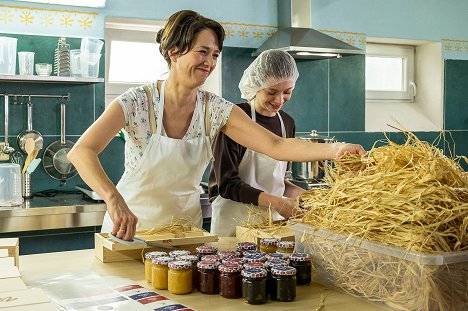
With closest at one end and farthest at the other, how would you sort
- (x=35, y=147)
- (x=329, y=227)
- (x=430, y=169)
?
(x=430, y=169), (x=329, y=227), (x=35, y=147)

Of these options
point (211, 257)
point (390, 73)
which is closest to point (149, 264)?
point (211, 257)

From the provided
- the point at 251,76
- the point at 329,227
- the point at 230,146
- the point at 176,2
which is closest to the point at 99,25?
the point at 176,2

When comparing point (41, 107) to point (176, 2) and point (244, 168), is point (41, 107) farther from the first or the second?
point (244, 168)

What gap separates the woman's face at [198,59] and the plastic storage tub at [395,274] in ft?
3.07

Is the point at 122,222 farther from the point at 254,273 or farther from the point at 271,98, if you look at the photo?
the point at 271,98

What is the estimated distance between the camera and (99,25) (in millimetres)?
3883

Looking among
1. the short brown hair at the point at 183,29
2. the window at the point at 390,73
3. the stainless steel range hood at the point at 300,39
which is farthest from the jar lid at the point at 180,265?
the window at the point at 390,73

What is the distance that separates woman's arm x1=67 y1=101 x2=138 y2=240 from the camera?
1.83 metres

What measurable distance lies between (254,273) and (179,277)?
21cm

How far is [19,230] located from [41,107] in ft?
2.85

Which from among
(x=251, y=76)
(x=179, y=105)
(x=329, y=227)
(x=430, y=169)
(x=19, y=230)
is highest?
(x=251, y=76)

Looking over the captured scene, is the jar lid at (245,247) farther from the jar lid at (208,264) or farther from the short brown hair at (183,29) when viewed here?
the short brown hair at (183,29)

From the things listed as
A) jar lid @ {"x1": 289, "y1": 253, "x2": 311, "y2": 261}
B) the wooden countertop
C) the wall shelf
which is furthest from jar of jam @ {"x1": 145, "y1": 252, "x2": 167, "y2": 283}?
the wall shelf

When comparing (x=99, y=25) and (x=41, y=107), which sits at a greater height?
(x=99, y=25)
